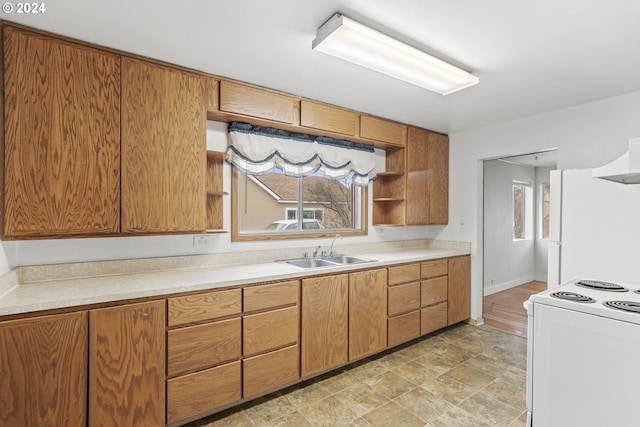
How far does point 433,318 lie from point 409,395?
4.05ft

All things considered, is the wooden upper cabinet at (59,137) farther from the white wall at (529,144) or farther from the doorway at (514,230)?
the doorway at (514,230)

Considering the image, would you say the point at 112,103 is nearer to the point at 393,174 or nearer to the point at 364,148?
the point at 364,148

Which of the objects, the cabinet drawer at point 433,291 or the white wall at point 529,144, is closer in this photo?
the white wall at point 529,144

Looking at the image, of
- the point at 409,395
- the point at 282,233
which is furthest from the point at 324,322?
the point at 282,233

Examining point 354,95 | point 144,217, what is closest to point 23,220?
point 144,217

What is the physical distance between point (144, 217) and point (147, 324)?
0.68m

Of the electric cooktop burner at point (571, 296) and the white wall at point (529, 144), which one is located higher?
the white wall at point (529, 144)

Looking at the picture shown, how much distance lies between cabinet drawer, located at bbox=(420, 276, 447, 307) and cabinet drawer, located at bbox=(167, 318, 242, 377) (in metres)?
2.03

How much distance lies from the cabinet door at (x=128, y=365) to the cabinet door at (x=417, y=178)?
9.05 ft

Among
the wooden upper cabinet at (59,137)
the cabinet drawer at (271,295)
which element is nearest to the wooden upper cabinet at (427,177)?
the cabinet drawer at (271,295)

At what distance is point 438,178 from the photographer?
3.94 meters

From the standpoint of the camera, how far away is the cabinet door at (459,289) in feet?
11.9

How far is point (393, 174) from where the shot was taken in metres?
3.65

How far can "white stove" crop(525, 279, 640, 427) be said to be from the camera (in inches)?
53.4
